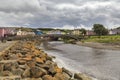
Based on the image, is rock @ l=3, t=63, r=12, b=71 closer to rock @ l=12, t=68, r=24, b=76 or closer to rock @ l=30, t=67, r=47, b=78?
rock @ l=12, t=68, r=24, b=76

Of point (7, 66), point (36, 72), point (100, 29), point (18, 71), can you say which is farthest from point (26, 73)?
point (100, 29)

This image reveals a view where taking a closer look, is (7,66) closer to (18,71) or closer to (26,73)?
(18,71)

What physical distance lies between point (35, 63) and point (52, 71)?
3174 mm

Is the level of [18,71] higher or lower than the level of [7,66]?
lower

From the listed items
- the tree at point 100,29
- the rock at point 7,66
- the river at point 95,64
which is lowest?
the river at point 95,64

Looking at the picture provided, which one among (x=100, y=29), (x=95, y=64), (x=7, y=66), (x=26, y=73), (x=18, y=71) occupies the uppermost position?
(x=100, y=29)

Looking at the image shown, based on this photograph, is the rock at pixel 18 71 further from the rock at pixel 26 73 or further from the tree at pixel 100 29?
the tree at pixel 100 29

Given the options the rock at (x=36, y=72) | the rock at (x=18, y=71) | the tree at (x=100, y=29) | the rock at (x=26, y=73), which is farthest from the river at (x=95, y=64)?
the tree at (x=100, y=29)

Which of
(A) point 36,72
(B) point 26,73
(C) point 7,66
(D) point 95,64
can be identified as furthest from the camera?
(D) point 95,64

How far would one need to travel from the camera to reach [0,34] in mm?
119562

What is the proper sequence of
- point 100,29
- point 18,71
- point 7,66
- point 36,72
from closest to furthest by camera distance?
1. point 18,71
2. point 36,72
3. point 7,66
4. point 100,29

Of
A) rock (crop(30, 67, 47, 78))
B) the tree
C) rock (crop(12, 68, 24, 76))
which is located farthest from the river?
the tree

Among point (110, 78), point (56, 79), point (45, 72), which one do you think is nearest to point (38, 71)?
point (45, 72)

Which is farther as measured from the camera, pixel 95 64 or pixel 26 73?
pixel 95 64
